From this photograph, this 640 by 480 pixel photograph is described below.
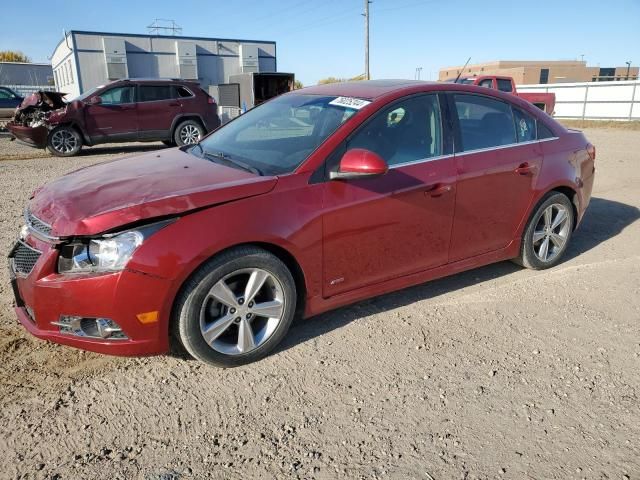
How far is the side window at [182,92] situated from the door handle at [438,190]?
10.7 meters

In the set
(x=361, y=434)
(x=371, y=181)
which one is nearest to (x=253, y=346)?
(x=361, y=434)

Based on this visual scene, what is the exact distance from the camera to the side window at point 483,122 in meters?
3.92

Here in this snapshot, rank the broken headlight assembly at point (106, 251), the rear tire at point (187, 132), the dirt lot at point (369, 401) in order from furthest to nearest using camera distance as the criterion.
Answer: the rear tire at point (187, 132) < the broken headlight assembly at point (106, 251) < the dirt lot at point (369, 401)

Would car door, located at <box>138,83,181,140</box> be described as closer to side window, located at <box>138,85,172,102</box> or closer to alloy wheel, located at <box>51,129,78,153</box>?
side window, located at <box>138,85,172,102</box>

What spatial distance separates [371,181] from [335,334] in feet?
3.54

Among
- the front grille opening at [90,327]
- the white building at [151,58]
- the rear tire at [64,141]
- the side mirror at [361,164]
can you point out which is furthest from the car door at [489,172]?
the white building at [151,58]

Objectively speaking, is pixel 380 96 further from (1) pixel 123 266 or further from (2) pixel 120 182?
(1) pixel 123 266

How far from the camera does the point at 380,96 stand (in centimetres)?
357

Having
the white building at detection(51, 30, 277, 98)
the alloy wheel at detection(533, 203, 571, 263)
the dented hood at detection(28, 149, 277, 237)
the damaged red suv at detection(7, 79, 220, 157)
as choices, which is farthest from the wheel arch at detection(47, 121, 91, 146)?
the white building at detection(51, 30, 277, 98)

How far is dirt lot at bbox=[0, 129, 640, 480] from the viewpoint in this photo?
2.34m

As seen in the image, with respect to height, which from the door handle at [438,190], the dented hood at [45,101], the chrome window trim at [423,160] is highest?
the dented hood at [45,101]

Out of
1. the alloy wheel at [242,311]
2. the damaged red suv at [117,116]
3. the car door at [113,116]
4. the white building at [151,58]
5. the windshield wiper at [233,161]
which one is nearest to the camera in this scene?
the alloy wheel at [242,311]

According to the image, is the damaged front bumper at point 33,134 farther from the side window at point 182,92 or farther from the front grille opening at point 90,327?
the front grille opening at point 90,327

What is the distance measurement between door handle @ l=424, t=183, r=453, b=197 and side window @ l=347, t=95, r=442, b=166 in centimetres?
24
